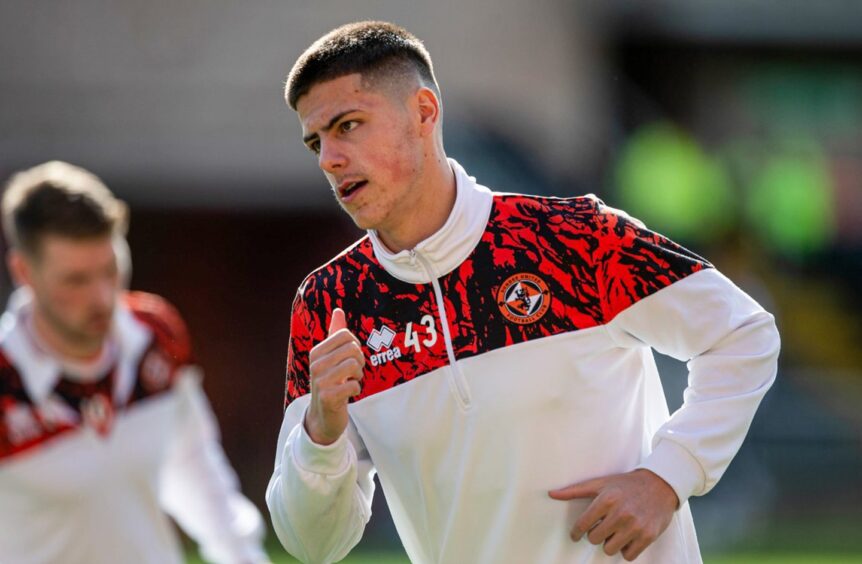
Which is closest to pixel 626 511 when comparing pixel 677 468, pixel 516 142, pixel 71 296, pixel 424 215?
pixel 677 468

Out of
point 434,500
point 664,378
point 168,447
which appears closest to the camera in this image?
point 434,500

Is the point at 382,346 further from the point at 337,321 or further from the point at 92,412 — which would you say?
the point at 92,412

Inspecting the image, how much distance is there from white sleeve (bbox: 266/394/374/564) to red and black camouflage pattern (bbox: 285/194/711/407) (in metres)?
0.18

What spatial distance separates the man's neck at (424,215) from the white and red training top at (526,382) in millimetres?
53

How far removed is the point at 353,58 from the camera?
3.84 meters

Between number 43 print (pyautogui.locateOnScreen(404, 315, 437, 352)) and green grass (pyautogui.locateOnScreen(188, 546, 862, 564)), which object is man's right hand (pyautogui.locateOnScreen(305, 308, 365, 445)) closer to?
number 43 print (pyautogui.locateOnScreen(404, 315, 437, 352))

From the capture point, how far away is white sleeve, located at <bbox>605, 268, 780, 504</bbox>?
12.0 feet

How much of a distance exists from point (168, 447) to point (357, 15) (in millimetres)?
14084

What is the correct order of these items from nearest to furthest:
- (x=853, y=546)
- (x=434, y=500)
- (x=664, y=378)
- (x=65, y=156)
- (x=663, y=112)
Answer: (x=434, y=500) → (x=853, y=546) → (x=664, y=378) → (x=65, y=156) → (x=663, y=112)

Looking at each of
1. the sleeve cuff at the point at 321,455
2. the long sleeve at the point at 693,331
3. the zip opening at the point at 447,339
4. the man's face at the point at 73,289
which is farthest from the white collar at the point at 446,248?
the man's face at the point at 73,289

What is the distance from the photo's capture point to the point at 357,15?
1891 centimetres

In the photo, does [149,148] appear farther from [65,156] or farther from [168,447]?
[168,447]

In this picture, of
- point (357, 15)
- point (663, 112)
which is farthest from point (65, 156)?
point (663, 112)

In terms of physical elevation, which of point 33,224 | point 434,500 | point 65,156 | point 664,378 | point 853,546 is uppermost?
point 65,156
